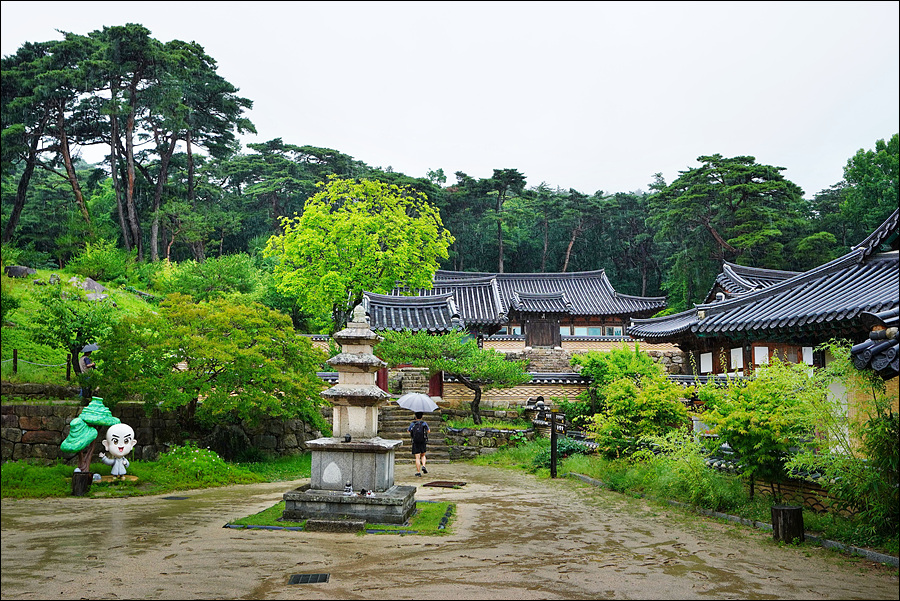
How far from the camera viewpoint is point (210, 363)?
50.2 ft

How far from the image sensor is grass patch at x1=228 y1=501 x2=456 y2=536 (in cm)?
966

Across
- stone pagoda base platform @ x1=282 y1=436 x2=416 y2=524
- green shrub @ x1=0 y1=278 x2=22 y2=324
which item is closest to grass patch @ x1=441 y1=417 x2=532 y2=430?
stone pagoda base platform @ x1=282 y1=436 x2=416 y2=524

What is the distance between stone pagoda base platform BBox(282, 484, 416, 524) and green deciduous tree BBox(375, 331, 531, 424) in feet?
38.6

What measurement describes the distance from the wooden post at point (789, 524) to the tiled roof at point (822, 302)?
328 centimetres

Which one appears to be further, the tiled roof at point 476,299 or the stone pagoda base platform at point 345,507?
the tiled roof at point 476,299

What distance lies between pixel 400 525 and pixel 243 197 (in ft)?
144

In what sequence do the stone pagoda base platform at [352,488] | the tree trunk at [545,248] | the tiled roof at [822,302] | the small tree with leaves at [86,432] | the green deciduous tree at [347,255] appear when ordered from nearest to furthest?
the stone pagoda base platform at [352,488]
the tiled roof at [822,302]
the small tree with leaves at [86,432]
the green deciduous tree at [347,255]
the tree trunk at [545,248]

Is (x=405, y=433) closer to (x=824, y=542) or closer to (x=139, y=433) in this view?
(x=139, y=433)

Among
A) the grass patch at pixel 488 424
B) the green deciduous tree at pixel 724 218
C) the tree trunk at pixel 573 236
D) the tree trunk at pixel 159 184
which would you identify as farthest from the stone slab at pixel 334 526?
the tree trunk at pixel 573 236

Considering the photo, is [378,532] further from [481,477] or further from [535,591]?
[481,477]

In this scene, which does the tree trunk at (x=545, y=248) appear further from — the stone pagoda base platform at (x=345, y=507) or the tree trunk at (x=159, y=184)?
the stone pagoda base platform at (x=345, y=507)

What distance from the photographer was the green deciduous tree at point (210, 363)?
14219 millimetres

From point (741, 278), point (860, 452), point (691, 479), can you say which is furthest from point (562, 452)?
point (741, 278)

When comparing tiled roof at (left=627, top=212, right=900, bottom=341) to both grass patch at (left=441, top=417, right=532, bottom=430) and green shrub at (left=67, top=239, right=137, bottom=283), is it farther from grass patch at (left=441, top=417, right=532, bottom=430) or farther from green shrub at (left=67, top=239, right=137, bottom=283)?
green shrub at (left=67, top=239, right=137, bottom=283)
